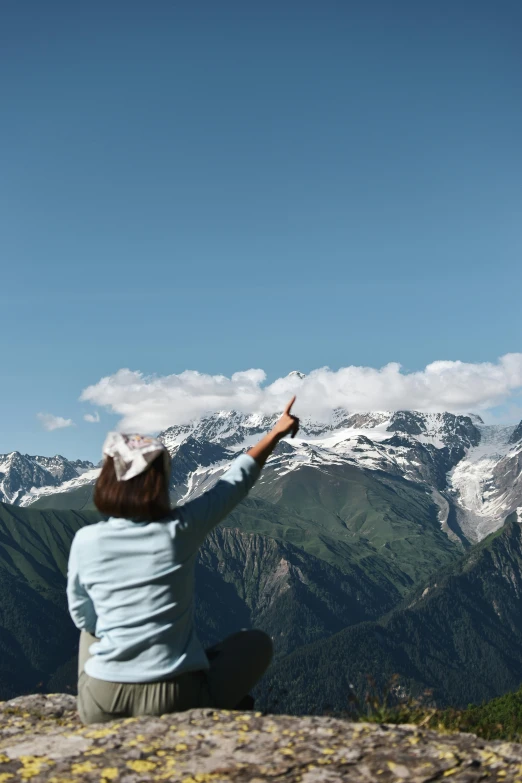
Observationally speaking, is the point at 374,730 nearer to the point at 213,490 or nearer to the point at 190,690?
the point at 190,690

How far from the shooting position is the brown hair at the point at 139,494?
7578 millimetres

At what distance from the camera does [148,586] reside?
25.8ft

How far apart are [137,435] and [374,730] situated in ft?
13.5

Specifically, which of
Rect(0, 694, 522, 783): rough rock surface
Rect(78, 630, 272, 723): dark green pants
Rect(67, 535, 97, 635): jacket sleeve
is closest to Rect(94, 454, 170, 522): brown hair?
Rect(67, 535, 97, 635): jacket sleeve

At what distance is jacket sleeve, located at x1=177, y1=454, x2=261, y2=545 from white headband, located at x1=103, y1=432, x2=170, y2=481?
21.0 inches

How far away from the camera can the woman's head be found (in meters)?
7.50

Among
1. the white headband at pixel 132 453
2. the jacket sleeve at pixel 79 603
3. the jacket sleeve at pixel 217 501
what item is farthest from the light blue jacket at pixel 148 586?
the white headband at pixel 132 453

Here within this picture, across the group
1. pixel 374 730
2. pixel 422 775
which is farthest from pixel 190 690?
pixel 422 775

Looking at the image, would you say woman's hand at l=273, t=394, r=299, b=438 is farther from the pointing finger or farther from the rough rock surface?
the rough rock surface

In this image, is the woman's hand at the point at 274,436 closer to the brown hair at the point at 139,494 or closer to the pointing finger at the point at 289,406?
the pointing finger at the point at 289,406

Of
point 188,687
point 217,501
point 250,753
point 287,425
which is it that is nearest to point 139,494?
point 217,501

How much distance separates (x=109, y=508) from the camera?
7730 millimetres

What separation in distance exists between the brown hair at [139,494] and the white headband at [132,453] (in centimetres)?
6

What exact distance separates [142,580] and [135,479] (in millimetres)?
1110
